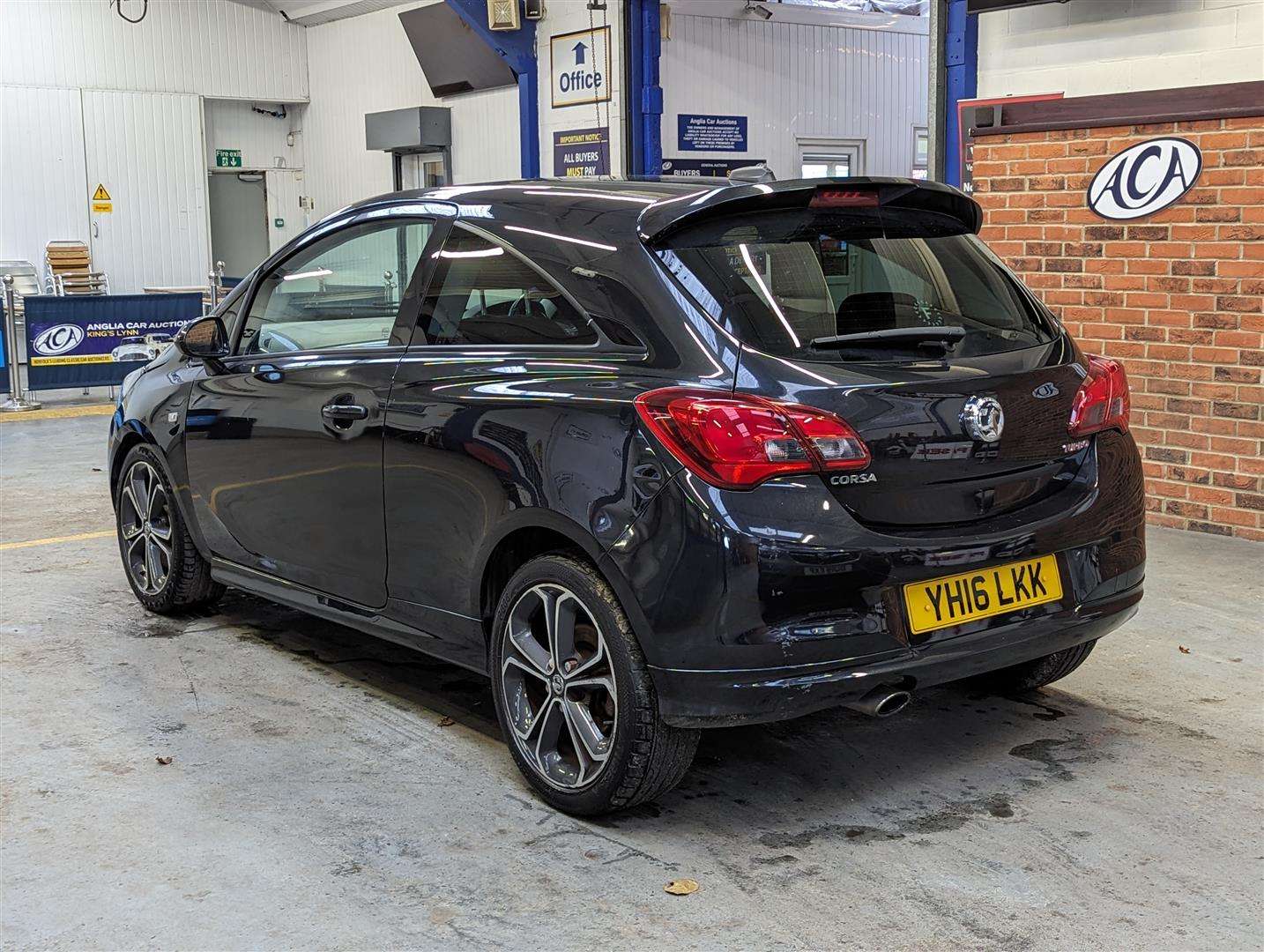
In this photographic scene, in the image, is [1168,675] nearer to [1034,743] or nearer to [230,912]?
[1034,743]

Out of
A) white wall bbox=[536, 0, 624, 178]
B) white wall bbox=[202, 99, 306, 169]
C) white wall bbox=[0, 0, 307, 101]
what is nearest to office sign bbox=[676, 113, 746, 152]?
white wall bbox=[536, 0, 624, 178]

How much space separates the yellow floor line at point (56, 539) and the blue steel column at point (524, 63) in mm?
8566

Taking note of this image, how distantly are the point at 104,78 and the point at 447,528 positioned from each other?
18623 millimetres

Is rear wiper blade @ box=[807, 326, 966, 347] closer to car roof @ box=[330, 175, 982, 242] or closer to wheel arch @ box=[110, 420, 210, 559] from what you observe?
car roof @ box=[330, 175, 982, 242]

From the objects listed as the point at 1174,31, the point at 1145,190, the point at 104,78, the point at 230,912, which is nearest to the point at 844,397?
the point at 230,912

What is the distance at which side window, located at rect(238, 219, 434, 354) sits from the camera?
4.22 metres

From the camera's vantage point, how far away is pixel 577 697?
3.51 m

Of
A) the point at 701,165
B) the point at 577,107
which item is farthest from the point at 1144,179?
the point at 577,107

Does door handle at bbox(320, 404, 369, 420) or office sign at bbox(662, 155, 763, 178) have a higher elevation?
office sign at bbox(662, 155, 763, 178)

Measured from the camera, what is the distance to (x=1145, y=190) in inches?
269

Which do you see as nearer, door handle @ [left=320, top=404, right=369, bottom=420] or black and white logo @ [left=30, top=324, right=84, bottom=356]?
door handle @ [left=320, top=404, right=369, bottom=420]

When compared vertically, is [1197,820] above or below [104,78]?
below

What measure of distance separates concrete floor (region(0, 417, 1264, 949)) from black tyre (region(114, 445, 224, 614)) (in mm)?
370

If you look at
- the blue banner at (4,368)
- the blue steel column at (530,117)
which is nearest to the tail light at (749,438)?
the blue banner at (4,368)
